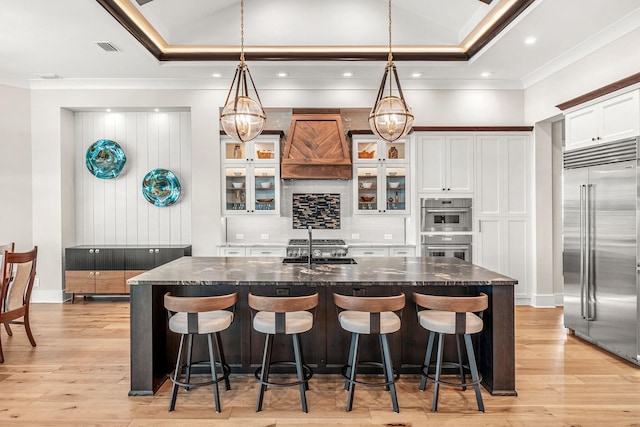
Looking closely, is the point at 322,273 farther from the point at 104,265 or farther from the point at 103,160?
the point at 103,160

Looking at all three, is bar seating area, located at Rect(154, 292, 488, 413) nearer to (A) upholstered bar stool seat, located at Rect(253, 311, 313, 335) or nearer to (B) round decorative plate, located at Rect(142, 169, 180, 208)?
(A) upholstered bar stool seat, located at Rect(253, 311, 313, 335)

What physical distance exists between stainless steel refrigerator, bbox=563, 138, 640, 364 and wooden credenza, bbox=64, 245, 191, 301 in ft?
16.2

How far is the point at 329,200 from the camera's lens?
19.6 feet

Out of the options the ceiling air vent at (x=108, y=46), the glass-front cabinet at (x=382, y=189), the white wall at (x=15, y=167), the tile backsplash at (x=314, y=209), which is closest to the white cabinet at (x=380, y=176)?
the glass-front cabinet at (x=382, y=189)

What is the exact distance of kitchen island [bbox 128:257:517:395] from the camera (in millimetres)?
2887

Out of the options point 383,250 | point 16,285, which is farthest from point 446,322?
point 16,285

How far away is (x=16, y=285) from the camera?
388 cm

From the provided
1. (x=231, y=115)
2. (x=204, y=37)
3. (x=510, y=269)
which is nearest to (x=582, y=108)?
(x=510, y=269)

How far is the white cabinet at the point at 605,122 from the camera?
137 inches

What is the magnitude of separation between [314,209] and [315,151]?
0.94 meters

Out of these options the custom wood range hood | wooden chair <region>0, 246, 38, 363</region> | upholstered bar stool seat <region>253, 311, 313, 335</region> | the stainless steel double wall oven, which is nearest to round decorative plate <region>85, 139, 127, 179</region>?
wooden chair <region>0, 246, 38, 363</region>

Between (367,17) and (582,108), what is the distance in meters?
2.62

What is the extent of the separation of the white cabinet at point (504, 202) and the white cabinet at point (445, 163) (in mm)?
158

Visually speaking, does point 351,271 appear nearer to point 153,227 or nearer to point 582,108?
point 582,108
